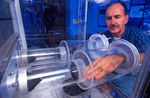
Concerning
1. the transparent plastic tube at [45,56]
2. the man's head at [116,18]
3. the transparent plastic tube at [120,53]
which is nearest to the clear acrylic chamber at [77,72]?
the transparent plastic tube at [120,53]

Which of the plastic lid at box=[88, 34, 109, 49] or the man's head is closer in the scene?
the man's head

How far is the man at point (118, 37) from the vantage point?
0.58 metres

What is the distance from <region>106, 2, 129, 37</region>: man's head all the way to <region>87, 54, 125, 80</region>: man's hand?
207 mm

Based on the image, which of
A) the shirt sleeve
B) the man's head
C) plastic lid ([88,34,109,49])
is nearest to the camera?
the shirt sleeve

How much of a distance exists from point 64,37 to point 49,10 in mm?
448

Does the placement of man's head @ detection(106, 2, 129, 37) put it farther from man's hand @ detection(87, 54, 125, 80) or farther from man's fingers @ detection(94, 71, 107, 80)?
man's fingers @ detection(94, 71, 107, 80)

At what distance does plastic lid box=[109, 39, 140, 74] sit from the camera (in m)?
0.60

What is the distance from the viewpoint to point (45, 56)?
3.20 ft

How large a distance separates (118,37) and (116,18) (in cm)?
15

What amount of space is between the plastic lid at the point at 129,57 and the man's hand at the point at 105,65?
0.04m

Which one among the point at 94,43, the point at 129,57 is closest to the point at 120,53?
the point at 129,57

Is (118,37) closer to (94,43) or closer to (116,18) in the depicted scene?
(116,18)

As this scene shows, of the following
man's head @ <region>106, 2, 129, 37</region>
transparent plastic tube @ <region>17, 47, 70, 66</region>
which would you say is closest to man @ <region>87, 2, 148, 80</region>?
man's head @ <region>106, 2, 129, 37</region>

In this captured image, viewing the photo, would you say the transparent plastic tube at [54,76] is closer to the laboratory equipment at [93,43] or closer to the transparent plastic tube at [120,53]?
the transparent plastic tube at [120,53]
